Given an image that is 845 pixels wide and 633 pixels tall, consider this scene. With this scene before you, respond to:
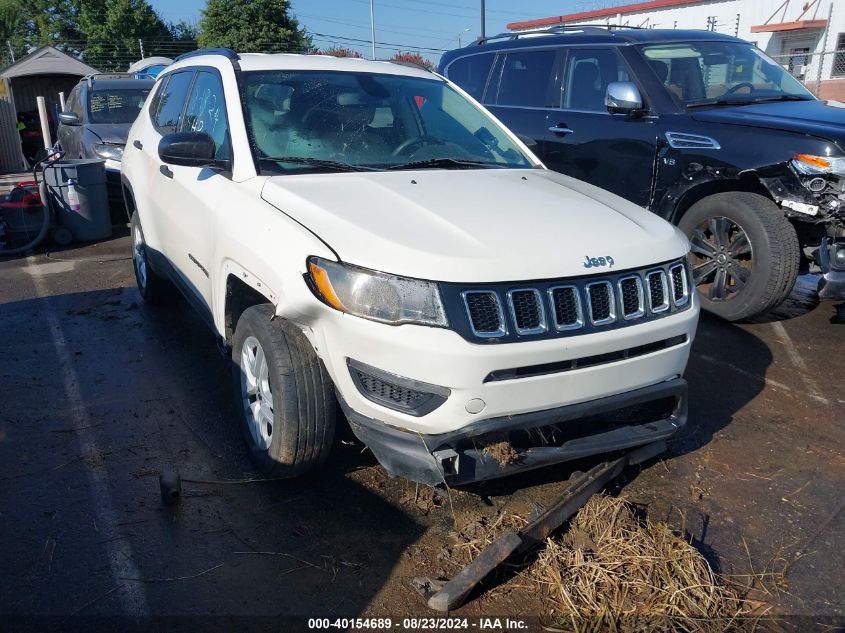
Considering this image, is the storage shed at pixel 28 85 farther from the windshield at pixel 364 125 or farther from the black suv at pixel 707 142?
the windshield at pixel 364 125

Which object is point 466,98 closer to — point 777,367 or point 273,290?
point 273,290

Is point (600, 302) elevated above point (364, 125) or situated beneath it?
situated beneath

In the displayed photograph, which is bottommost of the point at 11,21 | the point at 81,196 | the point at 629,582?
the point at 629,582

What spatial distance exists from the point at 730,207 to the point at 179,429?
4001 millimetres

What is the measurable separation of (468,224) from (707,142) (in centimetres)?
313

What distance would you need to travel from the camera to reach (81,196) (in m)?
8.59

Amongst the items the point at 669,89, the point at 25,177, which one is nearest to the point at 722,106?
the point at 669,89

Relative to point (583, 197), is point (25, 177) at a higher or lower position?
lower

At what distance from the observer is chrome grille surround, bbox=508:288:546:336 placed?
2.74 m

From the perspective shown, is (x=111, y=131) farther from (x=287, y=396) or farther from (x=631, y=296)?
(x=631, y=296)

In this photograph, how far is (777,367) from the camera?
16.3 feet

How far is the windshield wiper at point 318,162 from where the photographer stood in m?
3.67

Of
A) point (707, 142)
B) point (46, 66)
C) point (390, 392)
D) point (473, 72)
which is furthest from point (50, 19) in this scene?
point (390, 392)

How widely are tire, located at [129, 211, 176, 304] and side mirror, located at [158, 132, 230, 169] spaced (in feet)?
6.93
